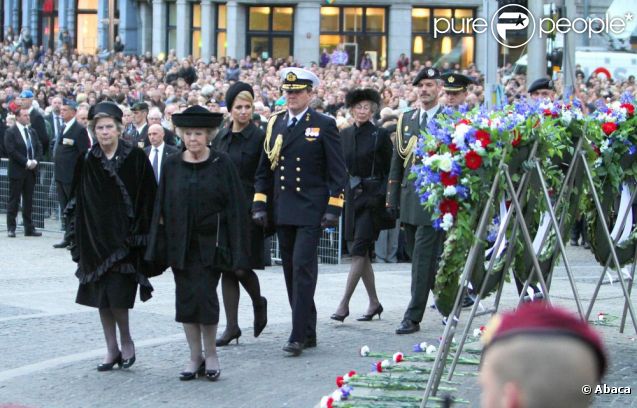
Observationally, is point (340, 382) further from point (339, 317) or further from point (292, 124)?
point (339, 317)

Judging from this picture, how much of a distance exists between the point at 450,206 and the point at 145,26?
188 feet

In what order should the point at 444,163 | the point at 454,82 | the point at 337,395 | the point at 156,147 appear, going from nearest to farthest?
1. the point at 444,163
2. the point at 337,395
3. the point at 454,82
4. the point at 156,147

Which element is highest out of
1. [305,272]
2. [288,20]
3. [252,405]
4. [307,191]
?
[288,20]

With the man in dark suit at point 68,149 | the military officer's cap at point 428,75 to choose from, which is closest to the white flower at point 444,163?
the military officer's cap at point 428,75

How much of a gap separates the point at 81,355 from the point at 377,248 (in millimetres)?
7840

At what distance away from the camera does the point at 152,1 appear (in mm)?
62000

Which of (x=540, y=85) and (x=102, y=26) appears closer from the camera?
(x=540, y=85)

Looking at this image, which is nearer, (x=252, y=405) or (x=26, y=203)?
(x=252, y=405)

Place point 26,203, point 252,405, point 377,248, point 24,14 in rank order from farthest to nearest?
point 24,14 → point 26,203 → point 377,248 → point 252,405

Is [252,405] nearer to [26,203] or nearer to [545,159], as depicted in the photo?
[545,159]

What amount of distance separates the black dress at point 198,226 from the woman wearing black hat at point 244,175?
1.08 meters

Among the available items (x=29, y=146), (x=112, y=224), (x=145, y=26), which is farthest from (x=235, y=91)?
(x=145, y=26)

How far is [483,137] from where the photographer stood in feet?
24.1

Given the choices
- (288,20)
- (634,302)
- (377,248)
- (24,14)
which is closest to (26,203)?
(377,248)
